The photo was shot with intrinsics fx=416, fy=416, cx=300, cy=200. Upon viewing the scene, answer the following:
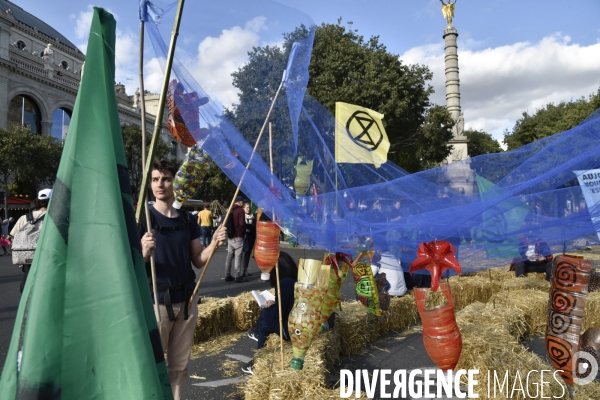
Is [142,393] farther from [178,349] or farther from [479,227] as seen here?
[479,227]

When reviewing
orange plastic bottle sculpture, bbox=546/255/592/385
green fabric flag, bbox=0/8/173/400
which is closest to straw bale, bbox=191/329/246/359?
orange plastic bottle sculpture, bbox=546/255/592/385

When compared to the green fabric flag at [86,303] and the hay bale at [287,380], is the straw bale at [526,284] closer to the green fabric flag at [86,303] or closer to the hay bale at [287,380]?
the hay bale at [287,380]

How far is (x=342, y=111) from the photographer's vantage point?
3.63 m

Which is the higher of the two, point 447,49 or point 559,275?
point 447,49

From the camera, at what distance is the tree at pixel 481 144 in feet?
172

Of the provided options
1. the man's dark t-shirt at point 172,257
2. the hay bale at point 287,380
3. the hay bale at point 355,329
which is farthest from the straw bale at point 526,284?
the man's dark t-shirt at point 172,257

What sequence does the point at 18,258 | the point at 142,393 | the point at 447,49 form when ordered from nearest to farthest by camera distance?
the point at 142,393
the point at 18,258
the point at 447,49

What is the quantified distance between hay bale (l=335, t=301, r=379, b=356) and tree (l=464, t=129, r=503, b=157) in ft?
165

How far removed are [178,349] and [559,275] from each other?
2831mm

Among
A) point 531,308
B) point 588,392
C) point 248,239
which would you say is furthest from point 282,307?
point 248,239

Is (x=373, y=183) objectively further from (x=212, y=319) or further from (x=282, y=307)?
(x=212, y=319)

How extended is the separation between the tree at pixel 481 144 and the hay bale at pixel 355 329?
1981 inches

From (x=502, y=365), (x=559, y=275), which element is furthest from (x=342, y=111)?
(x=502, y=365)

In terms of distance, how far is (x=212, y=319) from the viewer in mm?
5402
